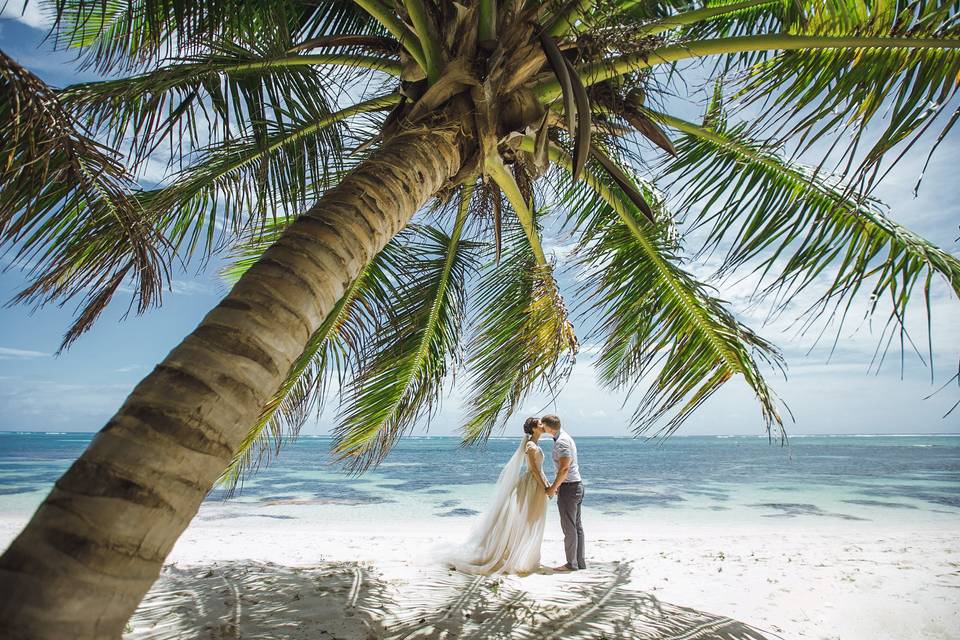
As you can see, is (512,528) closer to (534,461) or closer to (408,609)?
(534,461)

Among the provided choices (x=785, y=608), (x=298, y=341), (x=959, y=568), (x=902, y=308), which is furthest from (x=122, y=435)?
(x=959, y=568)

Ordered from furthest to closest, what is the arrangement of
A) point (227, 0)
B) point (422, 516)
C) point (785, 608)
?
1. point (422, 516)
2. point (785, 608)
3. point (227, 0)

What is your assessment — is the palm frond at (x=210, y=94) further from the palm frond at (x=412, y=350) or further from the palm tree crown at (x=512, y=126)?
the palm frond at (x=412, y=350)

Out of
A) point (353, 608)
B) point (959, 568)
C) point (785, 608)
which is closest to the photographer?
point (353, 608)

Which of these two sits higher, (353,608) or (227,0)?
(227,0)

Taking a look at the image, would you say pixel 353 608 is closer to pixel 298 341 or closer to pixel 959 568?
pixel 298 341

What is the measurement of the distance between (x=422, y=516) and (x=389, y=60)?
13677 millimetres

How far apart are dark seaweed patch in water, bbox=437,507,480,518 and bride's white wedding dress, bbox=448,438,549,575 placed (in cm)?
941

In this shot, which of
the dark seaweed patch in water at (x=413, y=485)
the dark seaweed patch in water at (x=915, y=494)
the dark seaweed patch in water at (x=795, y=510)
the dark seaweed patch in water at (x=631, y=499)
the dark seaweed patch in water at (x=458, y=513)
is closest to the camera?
the dark seaweed patch in water at (x=795, y=510)

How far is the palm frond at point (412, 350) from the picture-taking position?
5.72m

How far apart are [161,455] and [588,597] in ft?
14.0

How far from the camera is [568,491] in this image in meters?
6.02

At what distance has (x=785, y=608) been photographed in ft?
14.6

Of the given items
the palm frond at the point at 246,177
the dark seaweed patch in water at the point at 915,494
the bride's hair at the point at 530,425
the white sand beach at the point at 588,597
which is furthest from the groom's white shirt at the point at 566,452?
the dark seaweed patch in water at the point at 915,494
